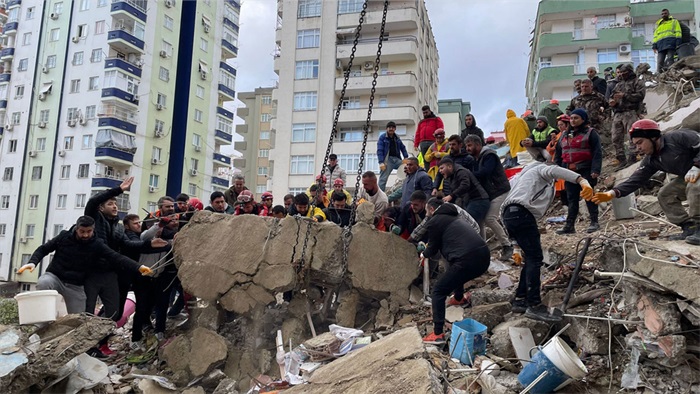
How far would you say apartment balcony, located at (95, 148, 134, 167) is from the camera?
27.8 m

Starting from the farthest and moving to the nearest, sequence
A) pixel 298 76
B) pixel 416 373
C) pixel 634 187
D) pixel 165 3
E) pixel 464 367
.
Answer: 1. pixel 165 3
2. pixel 298 76
3. pixel 634 187
4. pixel 464 367
5. pixel 416 373

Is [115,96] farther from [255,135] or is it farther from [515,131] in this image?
[515,131]

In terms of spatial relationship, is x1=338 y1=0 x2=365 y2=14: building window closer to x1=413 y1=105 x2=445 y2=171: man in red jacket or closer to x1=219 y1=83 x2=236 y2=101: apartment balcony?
x1=219 y1=83 x2=236 y2=101: apartment balcony

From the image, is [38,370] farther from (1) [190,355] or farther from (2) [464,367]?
(2) [464,367]

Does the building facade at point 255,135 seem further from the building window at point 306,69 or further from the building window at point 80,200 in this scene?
the building window at point 80,200

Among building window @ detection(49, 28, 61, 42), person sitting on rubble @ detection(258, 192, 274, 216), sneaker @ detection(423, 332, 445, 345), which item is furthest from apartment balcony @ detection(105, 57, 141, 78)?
sneaker @ detection(423, 332, 445, 345)

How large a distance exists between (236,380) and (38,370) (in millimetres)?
1905

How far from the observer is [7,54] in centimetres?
3256

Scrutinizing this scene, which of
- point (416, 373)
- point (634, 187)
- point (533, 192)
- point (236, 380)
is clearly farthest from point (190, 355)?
point (634, 187)

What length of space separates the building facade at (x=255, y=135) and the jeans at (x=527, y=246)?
4225 centimetres

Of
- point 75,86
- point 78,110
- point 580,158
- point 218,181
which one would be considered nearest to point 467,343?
point 580,158

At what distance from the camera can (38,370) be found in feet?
13.5

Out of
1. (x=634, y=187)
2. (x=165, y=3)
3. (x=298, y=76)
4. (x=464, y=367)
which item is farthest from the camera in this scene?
(x=165, y=3)

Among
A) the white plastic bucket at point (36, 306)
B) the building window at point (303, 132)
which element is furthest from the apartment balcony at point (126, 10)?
the white plastic bucket at point (36, 306)
